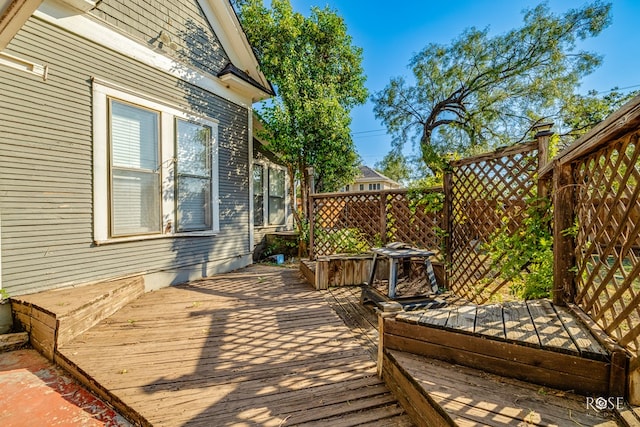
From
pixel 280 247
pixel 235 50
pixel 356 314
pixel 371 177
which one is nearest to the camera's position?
pixel 356 314

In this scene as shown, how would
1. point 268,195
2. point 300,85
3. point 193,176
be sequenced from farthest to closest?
point 268,195
point 300,85
point 193,176

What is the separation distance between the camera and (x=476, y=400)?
153 centimetres

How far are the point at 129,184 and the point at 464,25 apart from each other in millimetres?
15587

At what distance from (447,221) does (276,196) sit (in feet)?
17.5

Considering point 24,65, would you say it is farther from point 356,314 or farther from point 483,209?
point 483,209

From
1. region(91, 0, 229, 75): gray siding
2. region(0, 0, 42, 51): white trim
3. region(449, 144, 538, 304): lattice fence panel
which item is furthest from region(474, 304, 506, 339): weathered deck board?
region(91, 0, 229, 75): gray siding

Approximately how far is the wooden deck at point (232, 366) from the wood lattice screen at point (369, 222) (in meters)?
2.02

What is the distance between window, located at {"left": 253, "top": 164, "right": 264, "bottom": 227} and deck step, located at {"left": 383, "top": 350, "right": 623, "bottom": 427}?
6252 millimetres

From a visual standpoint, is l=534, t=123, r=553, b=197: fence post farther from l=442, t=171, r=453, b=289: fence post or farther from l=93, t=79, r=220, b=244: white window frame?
l=93, t=79, r=220, b=244: white window frame

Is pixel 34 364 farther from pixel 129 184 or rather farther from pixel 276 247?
pixel 276 247

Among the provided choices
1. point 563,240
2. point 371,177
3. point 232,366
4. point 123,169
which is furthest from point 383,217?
point 371,177

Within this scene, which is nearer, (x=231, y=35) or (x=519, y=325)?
(x=519, y=325)

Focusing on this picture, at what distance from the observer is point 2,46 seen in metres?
2.69

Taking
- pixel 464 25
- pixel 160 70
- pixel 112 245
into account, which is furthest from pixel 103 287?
pixel 464 25
